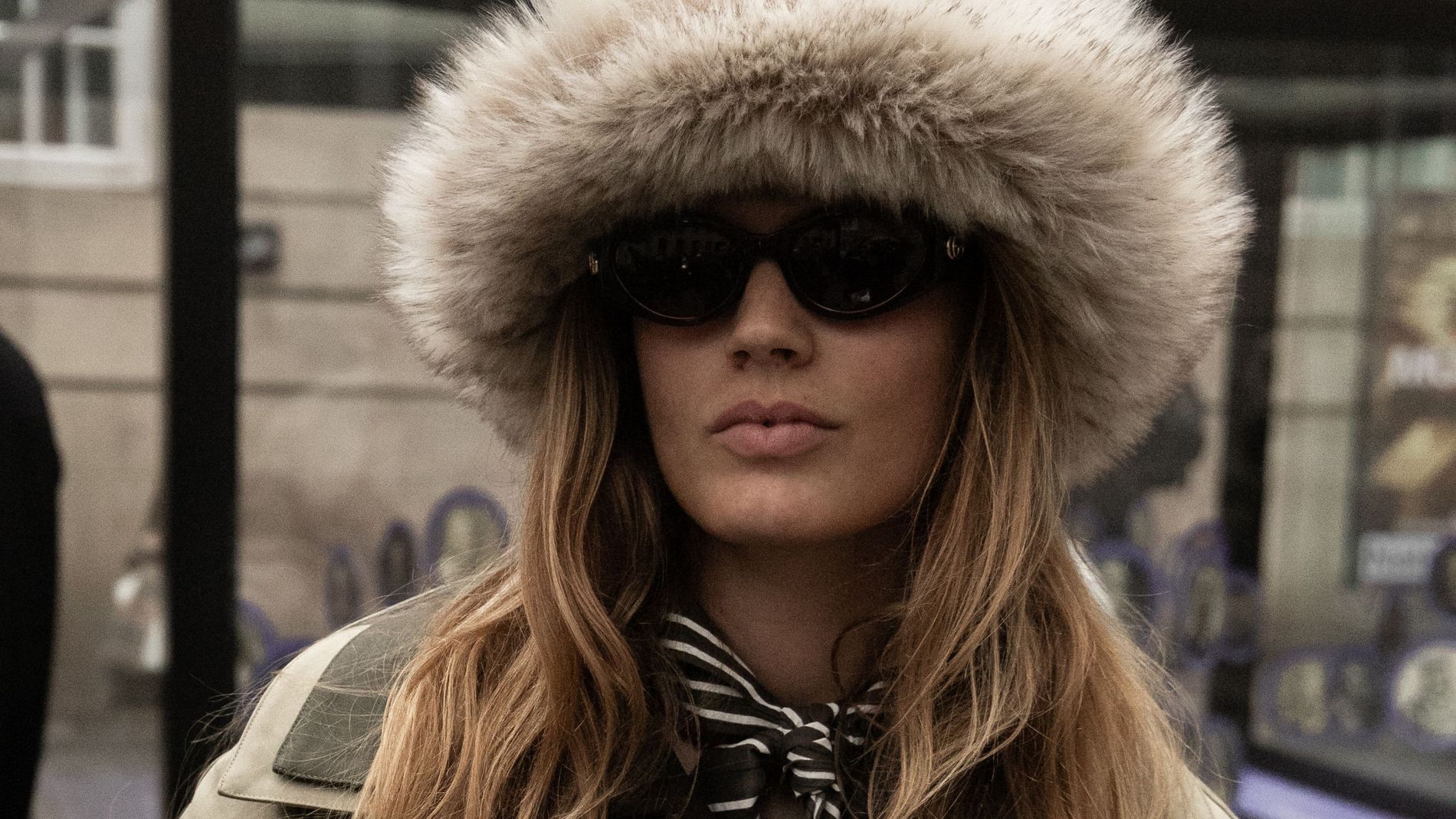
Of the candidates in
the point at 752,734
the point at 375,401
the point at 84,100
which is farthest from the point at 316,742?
the point at 84,100

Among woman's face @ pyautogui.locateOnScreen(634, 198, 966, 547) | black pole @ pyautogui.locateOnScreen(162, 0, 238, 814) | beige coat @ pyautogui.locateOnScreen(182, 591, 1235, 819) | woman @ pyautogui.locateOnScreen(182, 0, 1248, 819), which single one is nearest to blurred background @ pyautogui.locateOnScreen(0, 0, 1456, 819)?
black pole @ pyautogui.locateOnScreen(162, 0, 238, 814)

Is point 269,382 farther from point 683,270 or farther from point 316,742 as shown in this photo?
point 683,270

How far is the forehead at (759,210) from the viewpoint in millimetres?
1392

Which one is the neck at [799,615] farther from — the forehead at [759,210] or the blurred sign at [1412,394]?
the blurred sign at [1412,394]

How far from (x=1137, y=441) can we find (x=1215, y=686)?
2348 mm

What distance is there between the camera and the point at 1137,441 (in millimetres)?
1759

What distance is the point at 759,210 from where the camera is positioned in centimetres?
140

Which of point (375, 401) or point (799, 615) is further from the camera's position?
point (375, 401)

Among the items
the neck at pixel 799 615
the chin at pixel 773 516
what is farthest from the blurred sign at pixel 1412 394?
the chin at pixel 773 516

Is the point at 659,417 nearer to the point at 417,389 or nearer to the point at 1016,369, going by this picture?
the point at 1016,369

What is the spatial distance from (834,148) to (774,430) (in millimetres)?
293

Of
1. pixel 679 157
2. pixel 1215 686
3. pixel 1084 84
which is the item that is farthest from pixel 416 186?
pixel 1215 686

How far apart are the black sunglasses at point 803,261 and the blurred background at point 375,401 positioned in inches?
62.4

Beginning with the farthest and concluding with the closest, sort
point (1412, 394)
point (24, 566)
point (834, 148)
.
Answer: point (1412, 394)
point (24, 566)
point (834, 148)
